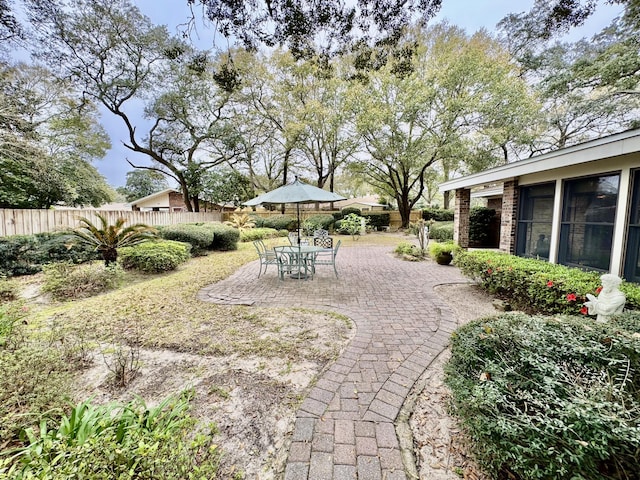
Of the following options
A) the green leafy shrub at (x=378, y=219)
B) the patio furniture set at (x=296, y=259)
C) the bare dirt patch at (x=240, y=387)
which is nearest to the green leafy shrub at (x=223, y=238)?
the patio furniture set at (x=296, y=259)

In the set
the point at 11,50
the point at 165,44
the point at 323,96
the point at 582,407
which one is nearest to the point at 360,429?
the point at 582,407

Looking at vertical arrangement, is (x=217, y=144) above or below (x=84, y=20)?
below

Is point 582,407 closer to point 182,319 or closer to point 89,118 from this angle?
point 182,319

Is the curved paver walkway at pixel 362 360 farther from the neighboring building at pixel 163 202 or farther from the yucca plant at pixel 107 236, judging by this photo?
the neighboring building at pixel 163 202

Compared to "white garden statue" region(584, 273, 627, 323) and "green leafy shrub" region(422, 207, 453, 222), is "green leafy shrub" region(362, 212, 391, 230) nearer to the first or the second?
"green leafy shrub" region(422, 207, 453, 222)

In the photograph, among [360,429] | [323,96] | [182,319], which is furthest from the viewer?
[323,96]

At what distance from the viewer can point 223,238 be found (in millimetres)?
10391

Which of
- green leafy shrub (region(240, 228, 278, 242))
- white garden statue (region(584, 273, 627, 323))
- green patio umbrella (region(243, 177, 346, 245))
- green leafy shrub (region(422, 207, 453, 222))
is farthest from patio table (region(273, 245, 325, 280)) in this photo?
green leafy shrub (region(422, 207, 453, 222))

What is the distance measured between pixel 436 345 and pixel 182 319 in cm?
337

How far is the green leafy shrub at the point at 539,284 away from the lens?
10.5ft

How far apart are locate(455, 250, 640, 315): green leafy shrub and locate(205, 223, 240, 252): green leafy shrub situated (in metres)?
8.52

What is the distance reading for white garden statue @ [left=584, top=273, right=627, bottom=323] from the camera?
101 inches

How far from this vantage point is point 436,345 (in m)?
2.94

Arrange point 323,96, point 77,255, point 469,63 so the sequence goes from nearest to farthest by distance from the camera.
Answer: point 77,255 < point 469,63 < point 323,96
